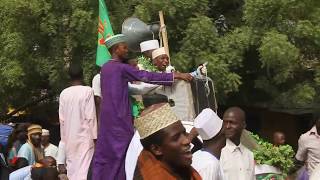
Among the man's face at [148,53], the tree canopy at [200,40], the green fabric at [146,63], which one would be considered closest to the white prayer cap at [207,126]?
the green fabric at [146,63]

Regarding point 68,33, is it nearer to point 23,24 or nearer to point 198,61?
point 23,24

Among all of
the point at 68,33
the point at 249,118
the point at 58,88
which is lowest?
the point at 249,118

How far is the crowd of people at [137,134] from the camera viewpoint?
12.2ft

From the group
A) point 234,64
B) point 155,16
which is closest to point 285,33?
point 234,64

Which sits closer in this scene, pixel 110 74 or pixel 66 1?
pixel 110 74

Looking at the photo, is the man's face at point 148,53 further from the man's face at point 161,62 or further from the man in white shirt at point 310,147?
the man in white shirt at point 310,147

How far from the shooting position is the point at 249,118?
17.6m

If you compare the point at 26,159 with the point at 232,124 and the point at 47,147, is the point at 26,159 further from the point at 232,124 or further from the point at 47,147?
the point at 232,124

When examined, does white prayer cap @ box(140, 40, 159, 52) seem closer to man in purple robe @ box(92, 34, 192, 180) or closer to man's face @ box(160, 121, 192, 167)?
man in purple robe @ box(92, 34, 192, 180)

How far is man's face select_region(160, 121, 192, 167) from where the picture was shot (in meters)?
3.70

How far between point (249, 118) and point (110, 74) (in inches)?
468

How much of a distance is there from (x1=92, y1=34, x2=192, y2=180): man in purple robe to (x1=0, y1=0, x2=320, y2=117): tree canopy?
21.4ft

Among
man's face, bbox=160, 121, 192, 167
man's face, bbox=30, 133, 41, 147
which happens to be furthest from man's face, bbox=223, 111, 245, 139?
man's face, bbox=30, 133, 41, 147

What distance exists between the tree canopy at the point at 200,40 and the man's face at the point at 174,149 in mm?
8684
